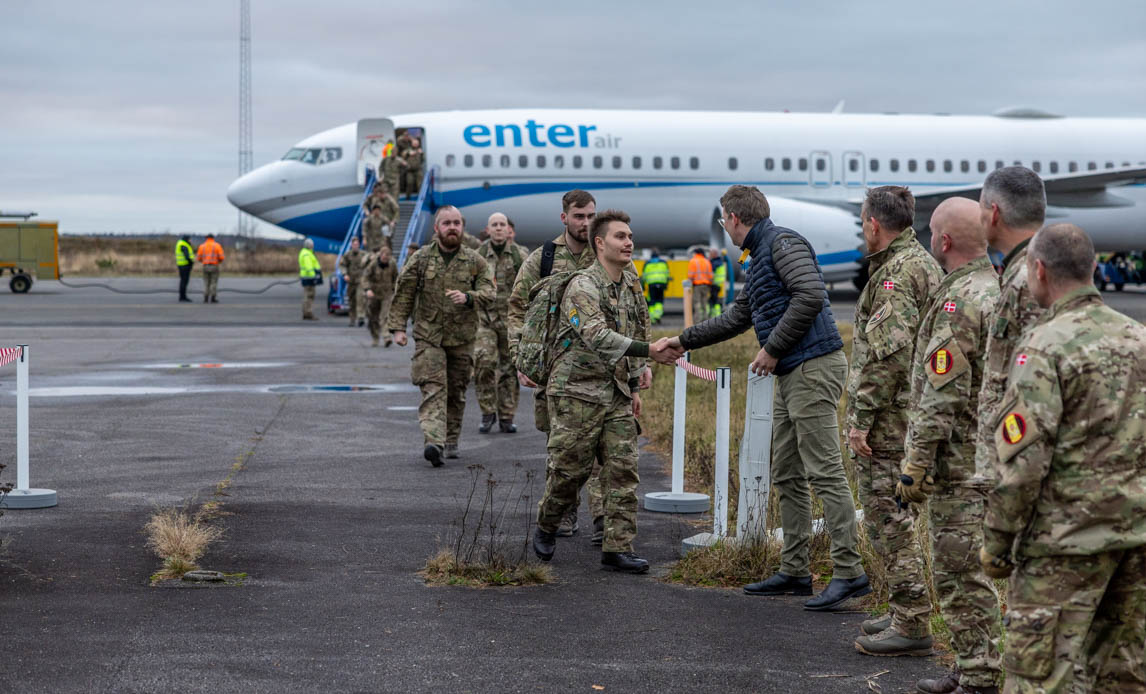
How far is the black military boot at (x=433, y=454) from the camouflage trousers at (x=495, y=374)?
1480mm

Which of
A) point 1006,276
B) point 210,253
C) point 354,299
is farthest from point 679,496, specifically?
point 210,253

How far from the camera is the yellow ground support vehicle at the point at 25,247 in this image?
128 feet

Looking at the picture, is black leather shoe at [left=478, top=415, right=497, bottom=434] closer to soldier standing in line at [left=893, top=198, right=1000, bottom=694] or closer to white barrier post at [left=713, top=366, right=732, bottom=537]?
white barrier post at [left=713, top=366, right=732, bottom=537]

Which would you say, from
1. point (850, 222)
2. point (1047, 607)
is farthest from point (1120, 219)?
point (1047, 607)

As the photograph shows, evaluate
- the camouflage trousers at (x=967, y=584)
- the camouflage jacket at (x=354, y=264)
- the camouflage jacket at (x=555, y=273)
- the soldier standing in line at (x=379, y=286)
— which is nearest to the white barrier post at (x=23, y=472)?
the camouflage jacket at (x=555, y=273)

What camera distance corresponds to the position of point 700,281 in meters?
25.0

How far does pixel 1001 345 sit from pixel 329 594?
3650 mm

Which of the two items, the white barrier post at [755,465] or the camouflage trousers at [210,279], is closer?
the white barrier post at [755,465]

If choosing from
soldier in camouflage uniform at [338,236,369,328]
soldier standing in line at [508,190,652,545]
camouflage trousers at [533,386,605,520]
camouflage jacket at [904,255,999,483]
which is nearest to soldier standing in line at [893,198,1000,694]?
camouflage jacket at [904,255,999,483]

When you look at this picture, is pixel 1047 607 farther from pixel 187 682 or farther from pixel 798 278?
pixel 187 682

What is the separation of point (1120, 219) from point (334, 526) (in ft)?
91.6

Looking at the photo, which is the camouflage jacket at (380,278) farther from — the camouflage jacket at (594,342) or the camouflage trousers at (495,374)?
the camouflage jacket at (594,342)

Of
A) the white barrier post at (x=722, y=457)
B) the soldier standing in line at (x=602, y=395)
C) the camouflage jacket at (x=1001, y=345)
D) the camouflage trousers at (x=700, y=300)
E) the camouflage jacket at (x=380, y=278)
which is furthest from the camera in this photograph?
the camouflage trousers at (x=700, y=300)

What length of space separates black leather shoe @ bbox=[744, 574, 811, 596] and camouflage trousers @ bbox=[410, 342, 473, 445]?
426cm
